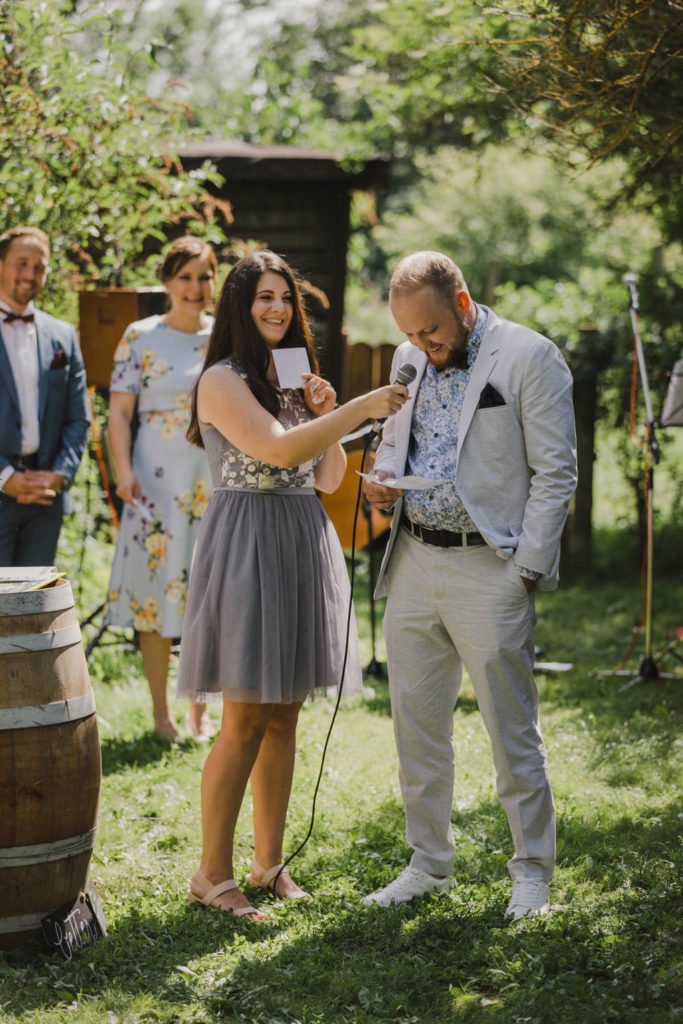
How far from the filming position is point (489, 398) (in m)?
3.30

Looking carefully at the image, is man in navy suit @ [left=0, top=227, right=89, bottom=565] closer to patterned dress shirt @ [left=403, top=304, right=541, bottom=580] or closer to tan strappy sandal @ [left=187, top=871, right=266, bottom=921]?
tan strappy sandal @ [left=187, top=871, right=266, bottom=921]

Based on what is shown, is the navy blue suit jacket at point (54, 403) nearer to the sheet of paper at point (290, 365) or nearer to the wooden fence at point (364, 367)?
the sheet of paper at point (290, 365)

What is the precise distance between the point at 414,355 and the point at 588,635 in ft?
14.3

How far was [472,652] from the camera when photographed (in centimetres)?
339

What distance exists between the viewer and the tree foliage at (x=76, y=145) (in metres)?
5.20

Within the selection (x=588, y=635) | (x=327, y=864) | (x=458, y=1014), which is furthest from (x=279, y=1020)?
(x=588, y=635)

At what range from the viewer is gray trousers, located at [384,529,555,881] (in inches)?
132

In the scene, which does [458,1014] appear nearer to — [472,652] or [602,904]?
[602,904]

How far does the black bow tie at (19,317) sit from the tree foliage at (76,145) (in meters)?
0.80

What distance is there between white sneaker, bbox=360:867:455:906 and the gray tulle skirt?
0.62 metres

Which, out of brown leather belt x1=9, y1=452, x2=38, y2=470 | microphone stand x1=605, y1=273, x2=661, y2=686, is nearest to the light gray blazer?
brown leather belt x1=9, y1=452, x2=38, y2=470

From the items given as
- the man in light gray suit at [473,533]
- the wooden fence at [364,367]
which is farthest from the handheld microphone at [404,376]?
the wooden fence at [364,367]

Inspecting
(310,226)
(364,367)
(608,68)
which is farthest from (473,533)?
(364,367)

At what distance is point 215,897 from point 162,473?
6.95 ft
